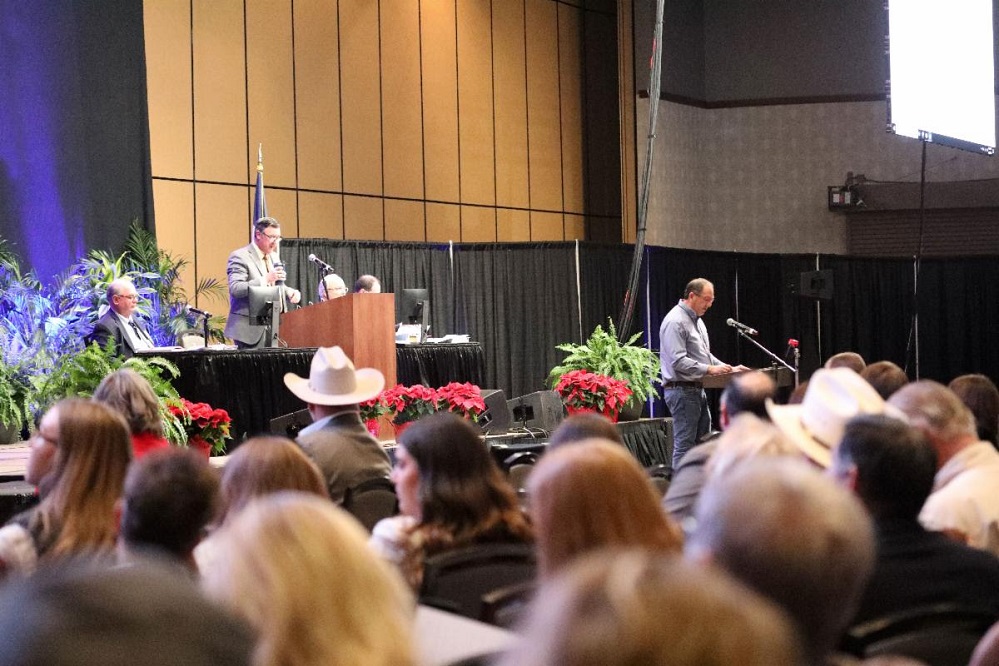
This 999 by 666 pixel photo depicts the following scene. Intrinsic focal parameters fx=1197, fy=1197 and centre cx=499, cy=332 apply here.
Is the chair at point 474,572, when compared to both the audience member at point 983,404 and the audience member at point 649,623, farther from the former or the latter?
the audience member at point 983,404

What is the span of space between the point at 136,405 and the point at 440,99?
32.9ft

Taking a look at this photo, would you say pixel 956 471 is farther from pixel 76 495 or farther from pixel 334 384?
pixel 334 384

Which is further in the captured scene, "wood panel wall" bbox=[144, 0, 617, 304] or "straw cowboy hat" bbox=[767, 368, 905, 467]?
"wood panel wall" bbox=[144, 0, 617, 304]

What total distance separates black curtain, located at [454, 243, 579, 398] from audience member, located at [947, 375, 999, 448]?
8.38 meters

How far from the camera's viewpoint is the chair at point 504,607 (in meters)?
2.28

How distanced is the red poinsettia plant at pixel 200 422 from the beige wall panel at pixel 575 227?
29.8ft

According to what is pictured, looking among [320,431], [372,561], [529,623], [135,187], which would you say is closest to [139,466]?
[372,561]

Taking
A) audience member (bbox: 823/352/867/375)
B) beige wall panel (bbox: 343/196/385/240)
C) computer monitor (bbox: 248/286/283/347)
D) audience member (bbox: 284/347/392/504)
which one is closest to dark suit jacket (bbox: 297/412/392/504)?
audience member (bbox: 284/347/392/504)

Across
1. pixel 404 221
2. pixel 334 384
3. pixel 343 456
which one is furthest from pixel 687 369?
pixel 404 221

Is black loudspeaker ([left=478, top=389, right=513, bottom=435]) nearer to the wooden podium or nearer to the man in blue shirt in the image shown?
the wooden podium

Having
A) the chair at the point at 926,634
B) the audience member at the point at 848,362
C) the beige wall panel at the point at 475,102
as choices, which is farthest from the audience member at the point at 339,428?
the beige wall panel at the point at 475,102

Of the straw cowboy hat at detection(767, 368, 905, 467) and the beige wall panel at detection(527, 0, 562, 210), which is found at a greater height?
the beige wall panel at detection(527, 0, 562, 210)

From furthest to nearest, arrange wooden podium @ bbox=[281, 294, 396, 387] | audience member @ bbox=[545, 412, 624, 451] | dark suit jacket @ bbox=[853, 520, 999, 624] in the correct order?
wooden podium @ bbox=[281, 294, 396, 387], audience member @ bbox=[545, 412, 624, 451], dark suit jacket @ bbox=[853, 520, 999, 624]

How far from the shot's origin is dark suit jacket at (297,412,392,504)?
15.4 feet
